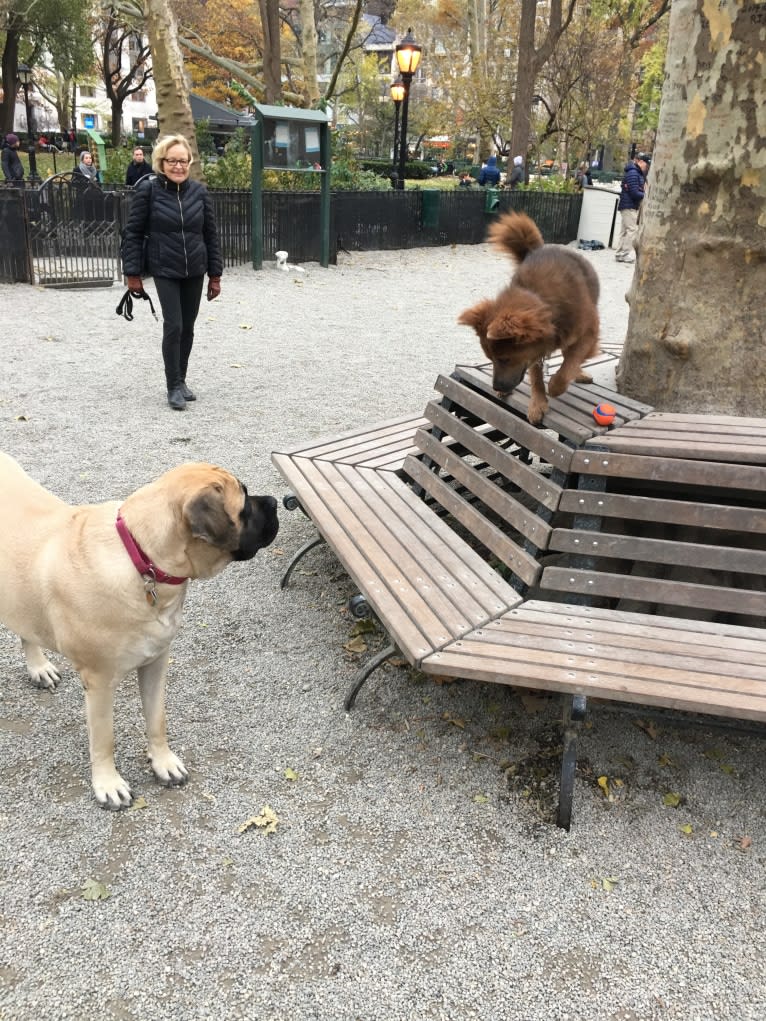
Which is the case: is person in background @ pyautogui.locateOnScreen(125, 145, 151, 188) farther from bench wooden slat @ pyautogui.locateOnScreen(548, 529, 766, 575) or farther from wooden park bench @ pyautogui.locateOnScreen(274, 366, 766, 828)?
bench wooden slat @ pyautogui.locateOnScreen(548, 529, 766, 575)

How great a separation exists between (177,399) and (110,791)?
195 inches

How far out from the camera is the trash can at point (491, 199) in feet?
66.3

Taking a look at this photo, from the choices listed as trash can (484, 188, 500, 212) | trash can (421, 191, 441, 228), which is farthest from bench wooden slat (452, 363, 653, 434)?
trash can (484, 188, 500, 212)

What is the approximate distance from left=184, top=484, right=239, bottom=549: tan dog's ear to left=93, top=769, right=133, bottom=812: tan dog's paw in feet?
3.55

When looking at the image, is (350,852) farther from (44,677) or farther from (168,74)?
(168,74)

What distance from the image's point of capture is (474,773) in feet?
10.6

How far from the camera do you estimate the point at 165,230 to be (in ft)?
21.9

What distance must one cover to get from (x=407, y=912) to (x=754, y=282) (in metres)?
3.13

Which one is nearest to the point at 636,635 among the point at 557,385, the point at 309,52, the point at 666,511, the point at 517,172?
the point at 666,511

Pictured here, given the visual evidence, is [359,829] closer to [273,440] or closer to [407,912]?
[407,912]

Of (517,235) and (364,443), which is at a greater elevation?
(517,235)

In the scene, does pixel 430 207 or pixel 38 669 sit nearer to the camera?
pixel 38 669

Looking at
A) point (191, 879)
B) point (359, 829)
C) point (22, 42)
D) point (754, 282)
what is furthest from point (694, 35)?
point (22, 42)

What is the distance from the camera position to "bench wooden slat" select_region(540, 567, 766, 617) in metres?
3.28
